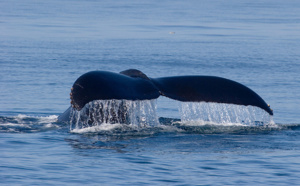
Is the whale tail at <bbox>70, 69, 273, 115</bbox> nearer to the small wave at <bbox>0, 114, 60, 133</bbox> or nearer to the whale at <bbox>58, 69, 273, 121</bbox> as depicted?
the whale at <bbox>58, 69, 273, 121</bbox>

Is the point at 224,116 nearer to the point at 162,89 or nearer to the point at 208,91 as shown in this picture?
the point at 208,91

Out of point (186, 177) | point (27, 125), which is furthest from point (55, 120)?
point (186, 177)

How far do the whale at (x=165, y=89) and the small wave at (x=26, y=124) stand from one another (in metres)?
1.75

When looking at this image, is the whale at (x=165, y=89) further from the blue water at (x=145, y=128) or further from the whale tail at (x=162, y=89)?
the blue water at (x=145, y=128)

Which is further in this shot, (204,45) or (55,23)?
(55,23)

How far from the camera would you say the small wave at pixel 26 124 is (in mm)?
9406

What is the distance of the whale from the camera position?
754 cm

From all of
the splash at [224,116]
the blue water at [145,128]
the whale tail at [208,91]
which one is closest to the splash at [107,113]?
the blue water at [145,128]

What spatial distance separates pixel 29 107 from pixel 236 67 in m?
9.13

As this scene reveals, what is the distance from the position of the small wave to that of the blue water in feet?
0.05

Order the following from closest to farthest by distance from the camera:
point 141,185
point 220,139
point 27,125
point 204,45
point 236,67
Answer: point 141,185 → point 220,139 → point 27,125 → point 236,67 → point 204,45

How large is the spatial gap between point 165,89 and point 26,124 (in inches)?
104

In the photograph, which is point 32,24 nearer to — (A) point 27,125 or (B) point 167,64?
(B) point 167,64

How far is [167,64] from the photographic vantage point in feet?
66.9
